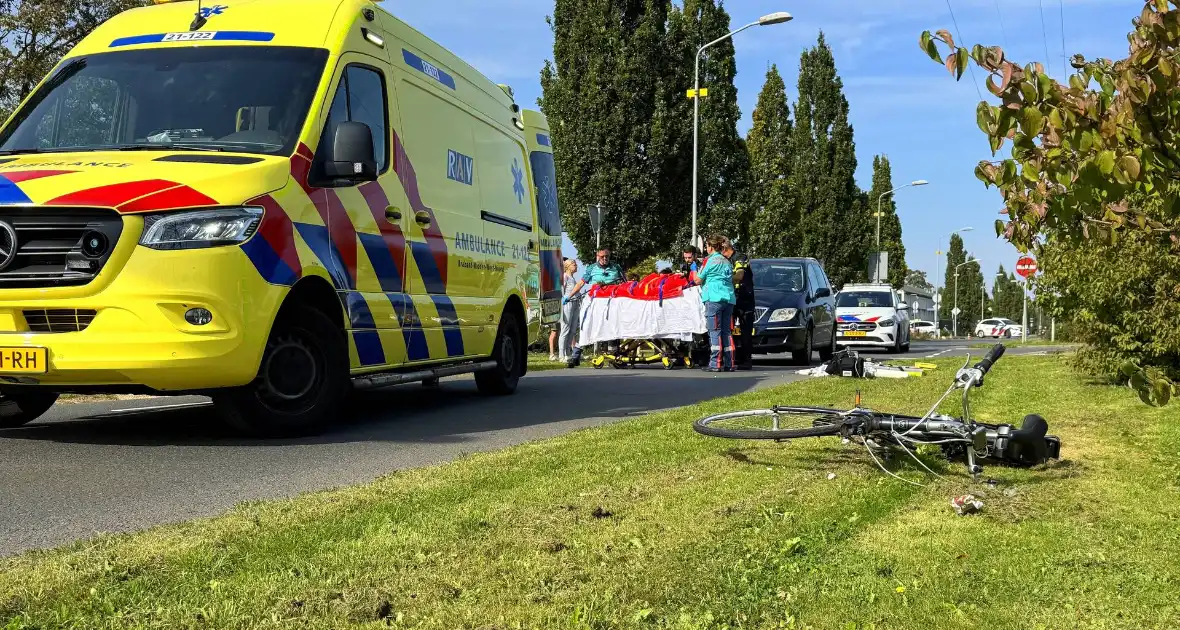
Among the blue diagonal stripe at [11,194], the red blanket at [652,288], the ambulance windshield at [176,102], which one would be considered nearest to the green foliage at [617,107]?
the red blanket at [652,288]

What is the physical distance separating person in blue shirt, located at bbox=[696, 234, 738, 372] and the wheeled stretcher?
2.66 ft

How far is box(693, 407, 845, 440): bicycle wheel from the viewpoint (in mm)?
5285

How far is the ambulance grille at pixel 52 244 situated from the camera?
590 cm

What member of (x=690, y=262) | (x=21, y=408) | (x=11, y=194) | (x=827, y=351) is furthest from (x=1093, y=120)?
(x=827, y=351)

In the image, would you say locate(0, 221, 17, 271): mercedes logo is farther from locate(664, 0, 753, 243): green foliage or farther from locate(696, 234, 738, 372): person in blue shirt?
locate(664, 0, 753, 243): green foliage

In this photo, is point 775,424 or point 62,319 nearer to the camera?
point 775,424

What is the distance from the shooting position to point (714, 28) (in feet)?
137

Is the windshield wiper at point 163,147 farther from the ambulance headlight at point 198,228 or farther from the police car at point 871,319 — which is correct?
the police car at point 871,319

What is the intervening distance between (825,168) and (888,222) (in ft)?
83.0

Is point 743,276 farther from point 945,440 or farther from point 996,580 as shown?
point 996,580

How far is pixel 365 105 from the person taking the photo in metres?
7.74

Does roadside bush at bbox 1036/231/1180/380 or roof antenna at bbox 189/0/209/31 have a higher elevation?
roof antenna at bbox 189/0/209/31

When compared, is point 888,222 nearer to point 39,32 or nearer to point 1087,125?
point 39,32

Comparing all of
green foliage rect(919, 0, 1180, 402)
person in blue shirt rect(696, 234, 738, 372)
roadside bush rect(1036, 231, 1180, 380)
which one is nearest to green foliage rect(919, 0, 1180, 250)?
green foliage rect(919, 0, 1180, 402)
